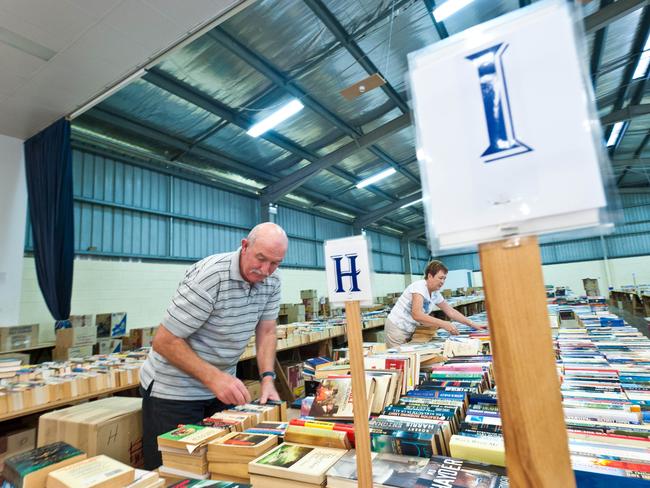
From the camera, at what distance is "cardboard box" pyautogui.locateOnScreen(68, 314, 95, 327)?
16.0ft

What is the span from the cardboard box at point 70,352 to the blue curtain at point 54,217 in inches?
15.6

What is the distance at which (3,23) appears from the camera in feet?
9.80

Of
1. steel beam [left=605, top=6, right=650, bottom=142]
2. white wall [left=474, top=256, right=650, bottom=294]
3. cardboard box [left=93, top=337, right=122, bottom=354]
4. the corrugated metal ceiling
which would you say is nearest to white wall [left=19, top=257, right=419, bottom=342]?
cardboard box [left=93, top=337, right=122, bottom=354]

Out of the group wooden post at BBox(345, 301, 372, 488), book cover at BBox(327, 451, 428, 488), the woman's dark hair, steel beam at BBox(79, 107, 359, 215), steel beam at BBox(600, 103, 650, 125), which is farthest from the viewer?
steel beam at BBox(600, 103, 650, 125)

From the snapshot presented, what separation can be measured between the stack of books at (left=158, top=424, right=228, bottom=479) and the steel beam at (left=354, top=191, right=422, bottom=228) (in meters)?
12.2

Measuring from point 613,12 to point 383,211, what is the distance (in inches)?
328

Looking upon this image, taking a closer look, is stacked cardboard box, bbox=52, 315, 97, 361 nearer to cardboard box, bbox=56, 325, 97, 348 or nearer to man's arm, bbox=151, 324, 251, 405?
cardboard box, bbox=56, 325, 97, 348

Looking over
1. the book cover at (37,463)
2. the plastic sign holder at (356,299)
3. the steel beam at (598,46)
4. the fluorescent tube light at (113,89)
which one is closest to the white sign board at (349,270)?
the plastic sign holder at (356,299)

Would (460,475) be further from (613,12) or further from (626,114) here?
(626,114)

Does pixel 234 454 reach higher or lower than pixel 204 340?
lower

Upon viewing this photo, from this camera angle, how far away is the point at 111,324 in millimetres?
5355

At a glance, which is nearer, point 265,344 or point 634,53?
point 265,344

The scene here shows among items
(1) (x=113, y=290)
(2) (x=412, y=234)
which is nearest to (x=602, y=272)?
(2) (x=412, y=234)

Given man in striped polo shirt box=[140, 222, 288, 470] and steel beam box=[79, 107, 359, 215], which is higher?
steel beam box=[79, 107, 359, 215]
